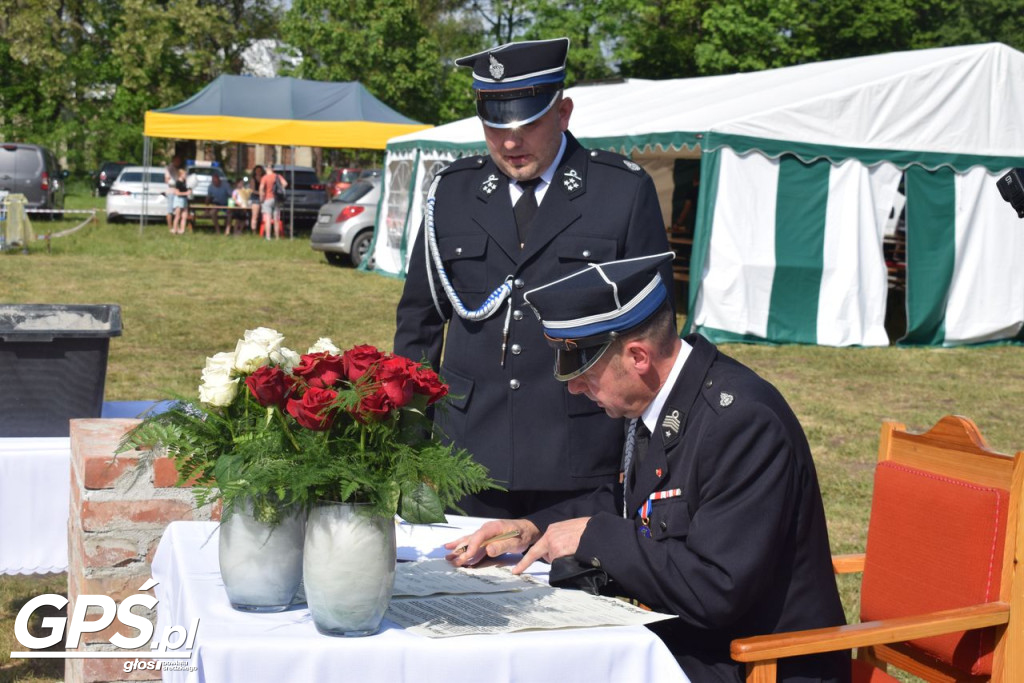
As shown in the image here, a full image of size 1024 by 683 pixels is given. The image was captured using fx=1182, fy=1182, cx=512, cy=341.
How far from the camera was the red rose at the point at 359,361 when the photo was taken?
80.0 inches

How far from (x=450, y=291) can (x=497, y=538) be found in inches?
41.3

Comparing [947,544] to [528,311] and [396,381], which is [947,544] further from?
[396,381]

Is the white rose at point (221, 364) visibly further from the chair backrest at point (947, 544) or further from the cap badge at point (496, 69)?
the chair backrest at point (947, 544)

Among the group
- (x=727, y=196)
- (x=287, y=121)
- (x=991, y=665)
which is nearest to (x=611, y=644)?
(x=991, y=665)

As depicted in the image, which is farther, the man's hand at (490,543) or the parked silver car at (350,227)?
the parked silver car at (350,227)

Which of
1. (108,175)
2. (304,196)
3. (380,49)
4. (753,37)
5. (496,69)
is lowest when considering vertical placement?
(304,196)

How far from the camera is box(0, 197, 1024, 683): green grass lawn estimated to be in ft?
26.3

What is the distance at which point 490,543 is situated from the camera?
264 centimetres

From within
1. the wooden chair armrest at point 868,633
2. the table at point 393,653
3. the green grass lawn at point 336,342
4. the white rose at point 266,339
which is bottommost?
the green grass lawn at point 336,342

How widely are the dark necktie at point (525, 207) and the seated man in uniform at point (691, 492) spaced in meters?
0.97

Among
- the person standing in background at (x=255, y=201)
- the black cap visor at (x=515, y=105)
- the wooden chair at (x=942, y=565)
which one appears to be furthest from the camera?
the person standing in background at (x=255, y=201)

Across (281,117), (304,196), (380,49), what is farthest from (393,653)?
(380,49)

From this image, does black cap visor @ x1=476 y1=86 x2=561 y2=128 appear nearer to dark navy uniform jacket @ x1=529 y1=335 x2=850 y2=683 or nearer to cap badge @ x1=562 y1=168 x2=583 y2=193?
cap badge @ x1=562 y1=168 x2=583 y2=193

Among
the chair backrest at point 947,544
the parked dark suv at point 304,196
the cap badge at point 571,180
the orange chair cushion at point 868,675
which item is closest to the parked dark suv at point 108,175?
the parked dark suv at point 304,196
